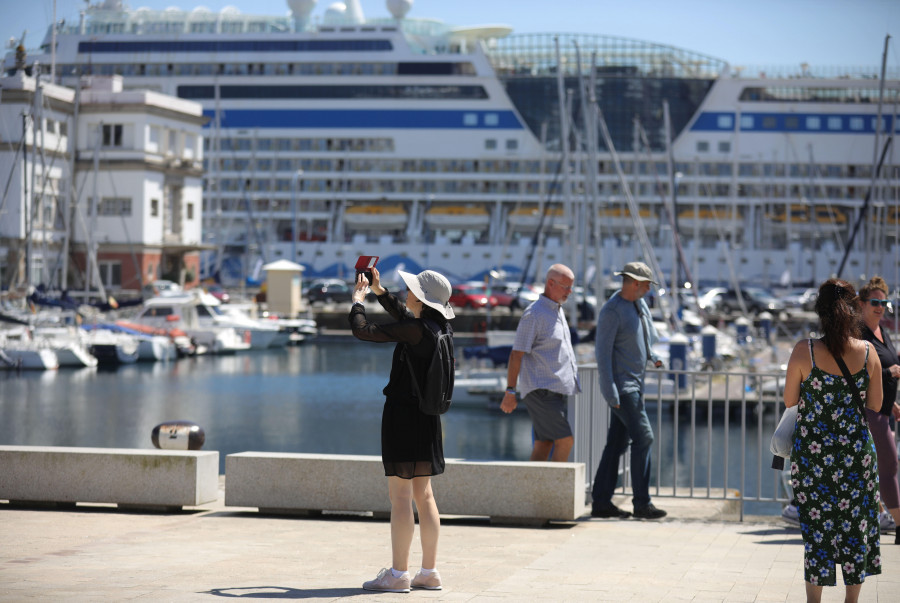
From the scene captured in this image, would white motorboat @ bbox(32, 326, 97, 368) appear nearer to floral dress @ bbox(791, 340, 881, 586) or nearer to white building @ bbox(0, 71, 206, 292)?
white building @ bbox(0, 71, 206, 292)

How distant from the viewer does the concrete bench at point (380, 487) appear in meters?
7.55

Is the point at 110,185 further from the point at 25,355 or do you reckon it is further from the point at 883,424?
the point at 883,424

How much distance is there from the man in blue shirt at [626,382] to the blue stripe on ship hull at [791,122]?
7561cm

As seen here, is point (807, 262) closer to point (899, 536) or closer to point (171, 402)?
point (171, 402)

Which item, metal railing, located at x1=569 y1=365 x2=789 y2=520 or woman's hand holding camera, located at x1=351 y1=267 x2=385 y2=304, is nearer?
woman's hand holding camera, located at x1=351 y1=267 x2=385 y2=304

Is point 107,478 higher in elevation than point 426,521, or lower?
lower

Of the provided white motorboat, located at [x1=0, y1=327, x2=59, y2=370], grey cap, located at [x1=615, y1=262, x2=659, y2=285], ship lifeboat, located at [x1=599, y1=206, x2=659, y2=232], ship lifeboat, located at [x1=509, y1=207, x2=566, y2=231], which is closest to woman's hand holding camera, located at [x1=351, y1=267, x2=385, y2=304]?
grey cap, located at [x1=615, y1=262, x2=659, y2=285]

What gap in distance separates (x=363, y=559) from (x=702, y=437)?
1787cm

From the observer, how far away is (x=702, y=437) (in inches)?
918

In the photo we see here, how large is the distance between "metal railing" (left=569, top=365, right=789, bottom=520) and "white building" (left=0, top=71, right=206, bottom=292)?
3131 centimetres

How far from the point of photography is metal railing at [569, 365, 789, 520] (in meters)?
8.34

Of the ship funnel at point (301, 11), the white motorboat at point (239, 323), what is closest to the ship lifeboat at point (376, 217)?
the ship funnel at point (301, 11)

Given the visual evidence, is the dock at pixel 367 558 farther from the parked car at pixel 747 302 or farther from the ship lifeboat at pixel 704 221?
the ship lifeboat at pixel 704 221

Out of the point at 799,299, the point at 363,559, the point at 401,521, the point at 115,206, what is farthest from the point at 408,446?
the point at 799,299
